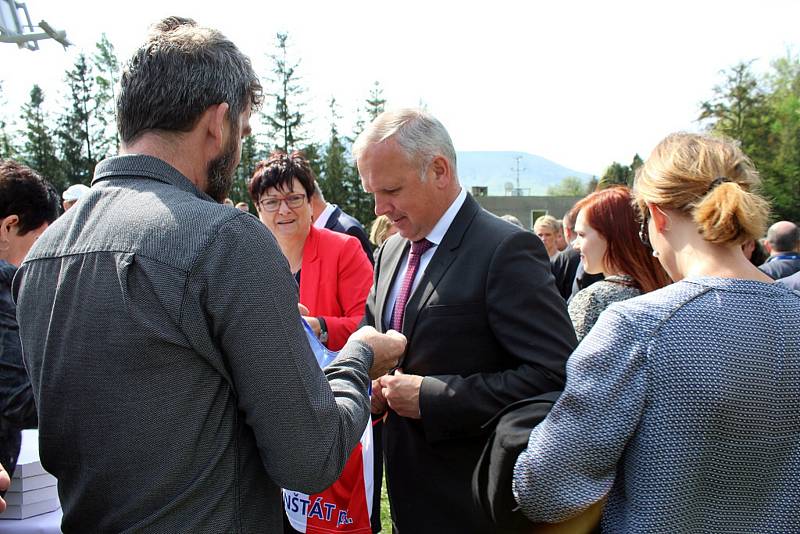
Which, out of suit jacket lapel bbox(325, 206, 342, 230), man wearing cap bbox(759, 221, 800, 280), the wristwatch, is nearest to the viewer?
the wristwatch

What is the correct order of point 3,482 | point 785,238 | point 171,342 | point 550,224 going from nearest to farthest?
point 171,342, point 3,482, point 785,238, point 550,224

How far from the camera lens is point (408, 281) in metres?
2.48


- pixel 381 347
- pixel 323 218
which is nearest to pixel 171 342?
pixel 381 347

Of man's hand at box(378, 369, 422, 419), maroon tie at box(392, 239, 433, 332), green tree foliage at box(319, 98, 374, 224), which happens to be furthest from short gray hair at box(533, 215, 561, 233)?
green tree foliage at box(319, 98, 374, 224)

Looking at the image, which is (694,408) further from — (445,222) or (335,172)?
(335,172)

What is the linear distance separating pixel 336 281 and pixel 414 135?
1.46m

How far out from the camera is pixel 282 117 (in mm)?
48469

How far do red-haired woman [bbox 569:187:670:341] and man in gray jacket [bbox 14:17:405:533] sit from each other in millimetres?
1801

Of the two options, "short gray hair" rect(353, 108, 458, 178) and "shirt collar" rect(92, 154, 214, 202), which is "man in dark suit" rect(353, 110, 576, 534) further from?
"shirt collar" rect(92, 154, 214, 202)

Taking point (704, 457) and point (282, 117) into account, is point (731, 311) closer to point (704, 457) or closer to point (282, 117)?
point (704, 457)

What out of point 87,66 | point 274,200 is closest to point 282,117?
point 87,66

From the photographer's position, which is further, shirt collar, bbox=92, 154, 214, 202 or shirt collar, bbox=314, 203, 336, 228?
shirt collar, bbox=314, 203, 336, 228

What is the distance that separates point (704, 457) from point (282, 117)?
162 feet

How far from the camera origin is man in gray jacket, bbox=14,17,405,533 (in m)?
1.40
